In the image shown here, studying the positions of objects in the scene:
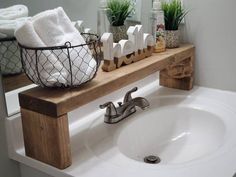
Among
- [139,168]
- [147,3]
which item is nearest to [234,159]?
[139,168]

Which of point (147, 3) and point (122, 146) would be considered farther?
point (147, 3)

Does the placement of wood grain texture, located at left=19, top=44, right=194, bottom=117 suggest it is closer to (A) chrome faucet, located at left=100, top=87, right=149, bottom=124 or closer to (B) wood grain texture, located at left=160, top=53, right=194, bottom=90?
(A) chrome faucet, located at left=100, top=87, right=149, bottom=124

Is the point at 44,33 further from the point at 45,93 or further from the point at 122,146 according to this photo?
the point at 122,146

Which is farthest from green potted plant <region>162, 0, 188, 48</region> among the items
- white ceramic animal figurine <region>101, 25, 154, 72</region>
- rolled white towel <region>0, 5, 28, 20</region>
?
rolled white towel <region>0, 5, 28, 20</region>

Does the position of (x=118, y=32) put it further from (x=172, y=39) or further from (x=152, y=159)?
(x=152, y=159)

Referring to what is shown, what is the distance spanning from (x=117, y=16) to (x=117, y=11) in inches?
0.7

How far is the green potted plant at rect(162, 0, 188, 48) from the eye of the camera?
132cm

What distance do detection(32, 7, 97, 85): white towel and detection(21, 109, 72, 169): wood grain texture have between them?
A: 0.41ft

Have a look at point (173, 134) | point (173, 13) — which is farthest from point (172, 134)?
point (173, 13)

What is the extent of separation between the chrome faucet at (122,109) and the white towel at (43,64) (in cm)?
28

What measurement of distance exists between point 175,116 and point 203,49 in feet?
0.98

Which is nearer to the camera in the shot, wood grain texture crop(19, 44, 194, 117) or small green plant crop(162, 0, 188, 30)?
wood grain texture crop(19, 44, 194, 117)

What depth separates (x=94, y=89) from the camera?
92 cm

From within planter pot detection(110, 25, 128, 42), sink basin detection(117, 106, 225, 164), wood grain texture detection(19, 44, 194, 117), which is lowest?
sink basin detection(117, 106, 225, 164)
